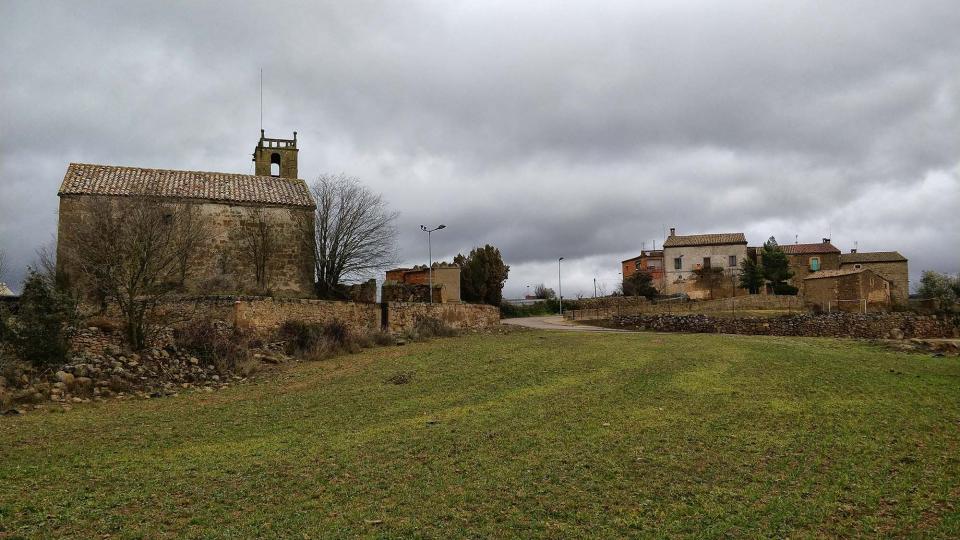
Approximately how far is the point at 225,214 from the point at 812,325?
Answer: 2924 centimetres

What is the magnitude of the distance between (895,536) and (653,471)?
2604 mm

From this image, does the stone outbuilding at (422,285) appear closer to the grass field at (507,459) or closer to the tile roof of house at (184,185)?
the tile roof of house at (184,185)

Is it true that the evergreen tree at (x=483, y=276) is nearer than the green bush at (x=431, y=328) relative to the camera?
No

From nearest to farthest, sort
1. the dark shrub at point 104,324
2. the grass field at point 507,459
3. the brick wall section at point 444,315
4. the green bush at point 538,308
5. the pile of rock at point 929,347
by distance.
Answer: the grass field at point 507,459 → the dark shrub at point 104,324 → the pile of rock at point 929,347 → the brick wall section at point 444,315 → the green bush at point 538,308

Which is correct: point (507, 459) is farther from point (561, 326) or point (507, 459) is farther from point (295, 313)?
point (561, 326)

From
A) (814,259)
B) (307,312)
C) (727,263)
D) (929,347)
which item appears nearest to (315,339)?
(307,312)

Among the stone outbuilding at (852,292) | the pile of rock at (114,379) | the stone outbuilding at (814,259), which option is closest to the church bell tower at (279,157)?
the pile of rock at (114,379)

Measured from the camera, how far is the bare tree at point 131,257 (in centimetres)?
1811

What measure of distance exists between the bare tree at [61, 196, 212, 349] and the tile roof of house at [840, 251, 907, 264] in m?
64.6

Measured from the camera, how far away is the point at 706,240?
62344 millimetres

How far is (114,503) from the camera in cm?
698

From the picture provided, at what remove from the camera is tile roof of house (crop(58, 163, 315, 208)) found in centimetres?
2419

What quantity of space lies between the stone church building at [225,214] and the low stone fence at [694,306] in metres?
20.6

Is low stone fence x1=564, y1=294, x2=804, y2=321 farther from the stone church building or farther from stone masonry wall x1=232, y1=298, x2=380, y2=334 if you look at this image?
the stone church building
